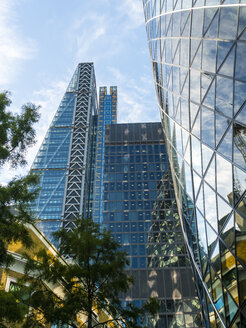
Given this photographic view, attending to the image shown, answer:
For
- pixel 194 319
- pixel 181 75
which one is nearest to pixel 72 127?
pixel 194 319

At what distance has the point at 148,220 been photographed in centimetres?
6469

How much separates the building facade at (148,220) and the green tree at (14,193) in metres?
37.6

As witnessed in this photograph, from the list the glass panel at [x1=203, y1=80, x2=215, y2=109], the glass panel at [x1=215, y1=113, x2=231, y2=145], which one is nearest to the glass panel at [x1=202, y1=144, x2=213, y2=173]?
the glass panel at [x1=215, y1=113, x2=231, y2=145]

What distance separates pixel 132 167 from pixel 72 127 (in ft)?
197

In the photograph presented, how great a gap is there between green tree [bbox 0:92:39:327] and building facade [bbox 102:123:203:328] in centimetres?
3760

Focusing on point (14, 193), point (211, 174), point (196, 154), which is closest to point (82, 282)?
point (14, 193)

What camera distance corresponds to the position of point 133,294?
178 feet

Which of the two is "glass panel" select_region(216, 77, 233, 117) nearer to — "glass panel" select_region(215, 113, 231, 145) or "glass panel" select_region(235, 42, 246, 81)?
"glass panel" select_region(215, 113, 231, 145)

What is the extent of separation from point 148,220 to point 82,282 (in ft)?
175

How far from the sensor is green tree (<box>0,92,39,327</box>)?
7.60 meters

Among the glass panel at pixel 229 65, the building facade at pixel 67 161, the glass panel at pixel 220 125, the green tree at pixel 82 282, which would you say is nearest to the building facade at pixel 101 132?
the building facade at pixel 67 161

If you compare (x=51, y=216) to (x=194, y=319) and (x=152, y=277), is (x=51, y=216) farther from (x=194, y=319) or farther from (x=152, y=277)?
(x=194, y=319)

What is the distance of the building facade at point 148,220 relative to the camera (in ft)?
176

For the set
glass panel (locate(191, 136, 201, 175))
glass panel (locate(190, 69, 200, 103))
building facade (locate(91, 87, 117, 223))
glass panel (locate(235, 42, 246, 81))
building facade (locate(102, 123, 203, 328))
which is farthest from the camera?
building facade (locate(91, 87, 117, 223))
